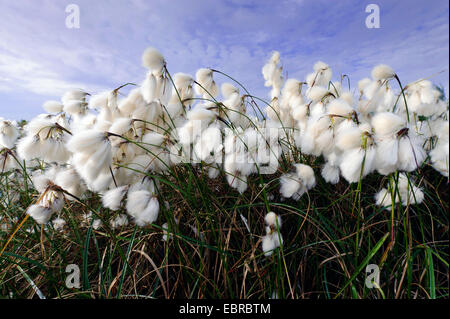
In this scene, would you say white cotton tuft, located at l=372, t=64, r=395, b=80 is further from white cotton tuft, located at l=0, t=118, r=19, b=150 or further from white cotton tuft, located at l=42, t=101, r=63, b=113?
white cotton tuft, located at l=0, t=118, r=19, b=150

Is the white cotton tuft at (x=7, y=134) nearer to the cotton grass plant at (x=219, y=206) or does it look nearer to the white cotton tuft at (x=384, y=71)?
the cotton grass plant at (x=219, y=206)

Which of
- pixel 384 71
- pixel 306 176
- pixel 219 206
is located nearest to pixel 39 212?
pixel 219 206

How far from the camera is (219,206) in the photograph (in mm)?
1322

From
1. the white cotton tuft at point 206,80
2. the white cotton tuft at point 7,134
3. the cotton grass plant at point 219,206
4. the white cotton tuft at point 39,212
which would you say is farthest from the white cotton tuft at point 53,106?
the white cotton tuft at point 39,212

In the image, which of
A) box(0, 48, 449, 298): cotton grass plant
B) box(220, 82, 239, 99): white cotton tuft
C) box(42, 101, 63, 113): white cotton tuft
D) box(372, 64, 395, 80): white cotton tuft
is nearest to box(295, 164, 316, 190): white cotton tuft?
box(0, 48, 449, 298): cotton grass plant

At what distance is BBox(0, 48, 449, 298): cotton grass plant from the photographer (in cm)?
101

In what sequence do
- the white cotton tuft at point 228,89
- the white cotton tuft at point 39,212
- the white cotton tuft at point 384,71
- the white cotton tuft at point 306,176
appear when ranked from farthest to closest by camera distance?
the white cotton tuft at point 228,89, the white cotton tuft at point 384,71, the white cotton tuft at point 306,176, the white cotton tuft at point 39,212

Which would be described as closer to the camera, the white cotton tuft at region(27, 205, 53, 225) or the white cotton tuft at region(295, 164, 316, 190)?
the white cotton tuft at region(27, 205, 53, 225)

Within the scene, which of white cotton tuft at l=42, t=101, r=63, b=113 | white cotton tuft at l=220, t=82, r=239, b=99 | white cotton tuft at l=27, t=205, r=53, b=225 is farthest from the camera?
white cotton tuft at l=42, t=101, r=63, b=113

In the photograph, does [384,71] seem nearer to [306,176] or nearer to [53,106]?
[306,176]

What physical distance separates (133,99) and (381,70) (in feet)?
4.54

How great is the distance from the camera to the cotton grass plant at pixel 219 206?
1008 mm
